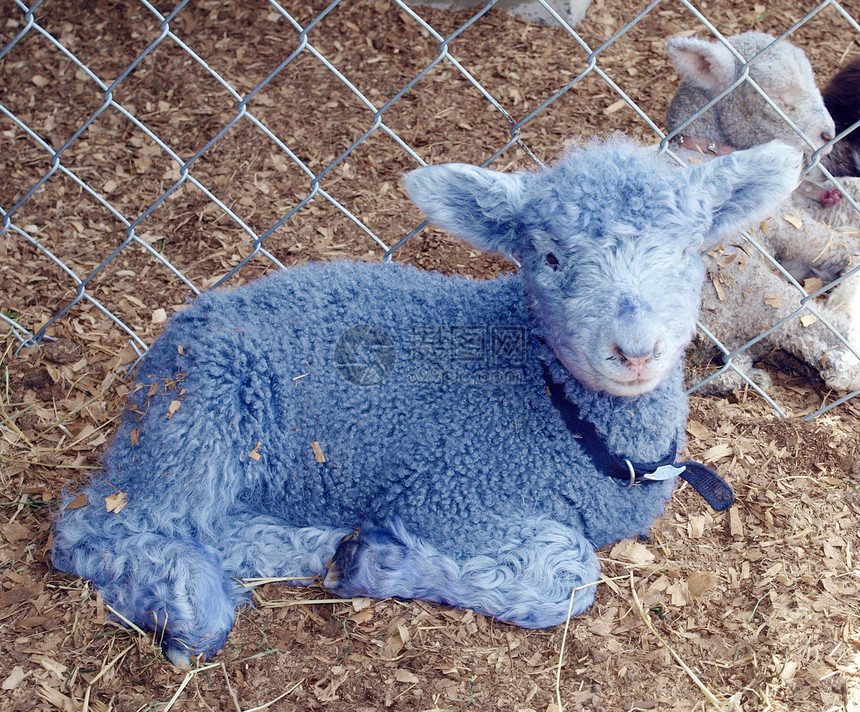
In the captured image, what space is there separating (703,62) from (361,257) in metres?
1.85

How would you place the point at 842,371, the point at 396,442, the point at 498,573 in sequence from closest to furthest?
the point at 498,573
the point at 396,442
the point at 842,371

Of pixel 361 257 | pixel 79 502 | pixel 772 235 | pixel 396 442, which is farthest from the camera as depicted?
pixel 361 257

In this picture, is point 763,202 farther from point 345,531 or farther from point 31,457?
point 31,457

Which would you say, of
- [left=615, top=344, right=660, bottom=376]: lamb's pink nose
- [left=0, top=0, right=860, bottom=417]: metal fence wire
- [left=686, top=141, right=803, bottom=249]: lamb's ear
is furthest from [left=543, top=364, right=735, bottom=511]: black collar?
[left=0, top=0, right=860, bottom=417]: metal fence wire

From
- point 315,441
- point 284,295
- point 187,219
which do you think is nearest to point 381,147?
point 187,219

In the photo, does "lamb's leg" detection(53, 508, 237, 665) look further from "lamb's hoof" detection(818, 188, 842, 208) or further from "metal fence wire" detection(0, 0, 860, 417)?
"lamb's hoof" detection(818, 188, 842, 208)

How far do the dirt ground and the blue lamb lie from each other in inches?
5.3

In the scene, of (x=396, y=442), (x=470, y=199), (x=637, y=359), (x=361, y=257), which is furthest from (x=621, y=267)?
(x=361, y=257)

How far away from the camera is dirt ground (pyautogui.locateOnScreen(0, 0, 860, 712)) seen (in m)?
2.51

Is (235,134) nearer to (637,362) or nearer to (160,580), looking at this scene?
(160,580)

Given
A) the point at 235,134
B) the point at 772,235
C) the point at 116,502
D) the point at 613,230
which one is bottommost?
the point at 772,235

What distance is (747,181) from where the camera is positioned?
8.05 feet

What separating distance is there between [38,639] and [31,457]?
32.5 inches

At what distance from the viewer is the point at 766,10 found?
5535mm
